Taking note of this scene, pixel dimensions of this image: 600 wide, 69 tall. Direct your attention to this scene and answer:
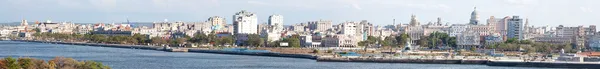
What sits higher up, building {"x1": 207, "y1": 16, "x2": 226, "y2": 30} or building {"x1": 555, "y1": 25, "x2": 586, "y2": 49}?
building {"x1": 207, "y1": 16, "x2": 226, "y2": 30}

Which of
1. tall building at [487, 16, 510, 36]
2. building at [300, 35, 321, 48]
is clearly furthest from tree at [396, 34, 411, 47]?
→ tall building at [487, 16, 510, 36]

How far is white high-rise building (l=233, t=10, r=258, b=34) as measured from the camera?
7806 centimetres

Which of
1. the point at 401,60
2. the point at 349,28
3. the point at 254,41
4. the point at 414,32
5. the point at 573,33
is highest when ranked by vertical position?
the point at 349,28

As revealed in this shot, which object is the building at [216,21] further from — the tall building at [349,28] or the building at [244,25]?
the tall building at [349,28]

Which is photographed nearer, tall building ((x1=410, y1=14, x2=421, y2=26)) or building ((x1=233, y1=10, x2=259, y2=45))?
building ((x1=233, y1=10, x2=259, y2=45))

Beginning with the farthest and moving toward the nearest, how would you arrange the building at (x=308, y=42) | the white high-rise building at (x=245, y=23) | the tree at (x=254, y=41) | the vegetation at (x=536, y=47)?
the white high-rise building at (x=245, y=23) → the building at (x=308, y=42) → the tree at (x=254, y=41) → the vegetation at (x=536, y=47)

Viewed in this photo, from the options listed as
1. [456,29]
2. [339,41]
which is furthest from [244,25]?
[339,41]

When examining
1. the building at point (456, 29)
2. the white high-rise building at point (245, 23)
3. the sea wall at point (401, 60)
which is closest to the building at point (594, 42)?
the building at point (456, 29)

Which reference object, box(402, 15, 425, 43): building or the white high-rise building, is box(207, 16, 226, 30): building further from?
box(402, 15, 425, 43): building

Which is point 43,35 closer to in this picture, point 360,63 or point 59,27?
point 59,27

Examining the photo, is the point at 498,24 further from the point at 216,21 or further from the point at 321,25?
the point at 216,21

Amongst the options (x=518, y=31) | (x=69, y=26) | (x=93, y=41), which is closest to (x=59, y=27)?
(x=69, y=26)

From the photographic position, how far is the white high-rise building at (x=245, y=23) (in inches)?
3073

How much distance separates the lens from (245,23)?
3250 inches
